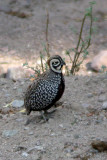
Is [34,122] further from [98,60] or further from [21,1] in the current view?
[21,1]

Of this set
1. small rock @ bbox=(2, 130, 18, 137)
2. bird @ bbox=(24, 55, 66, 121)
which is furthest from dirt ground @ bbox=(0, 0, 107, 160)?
bird @ bbox=(24, 55, 66, 121)

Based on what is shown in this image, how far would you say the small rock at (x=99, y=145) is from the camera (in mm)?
4221

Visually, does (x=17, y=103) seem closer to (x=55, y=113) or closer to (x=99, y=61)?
(x=55, y=113)

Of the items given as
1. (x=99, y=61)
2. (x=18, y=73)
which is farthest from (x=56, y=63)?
(x=99, y=61)

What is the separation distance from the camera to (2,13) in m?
11.2

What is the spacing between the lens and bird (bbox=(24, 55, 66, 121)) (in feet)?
16.6

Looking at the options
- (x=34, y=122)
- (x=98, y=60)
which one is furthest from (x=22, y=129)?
(x=98, y=60)

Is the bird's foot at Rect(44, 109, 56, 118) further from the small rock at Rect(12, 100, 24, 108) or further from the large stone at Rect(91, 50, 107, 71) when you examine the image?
the large stone at Rect(91, 50, 107, 71)

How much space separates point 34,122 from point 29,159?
3.48 feet

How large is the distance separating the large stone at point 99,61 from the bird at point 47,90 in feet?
11.7

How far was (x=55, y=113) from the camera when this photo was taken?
5438 millimetres

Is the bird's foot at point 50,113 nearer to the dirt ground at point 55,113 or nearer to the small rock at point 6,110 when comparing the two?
the dirt ground at point 55,113

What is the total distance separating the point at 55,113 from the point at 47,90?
20.4 inches

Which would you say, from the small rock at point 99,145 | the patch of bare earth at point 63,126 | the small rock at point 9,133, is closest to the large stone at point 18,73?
the patch of bare earth at point 63,126
